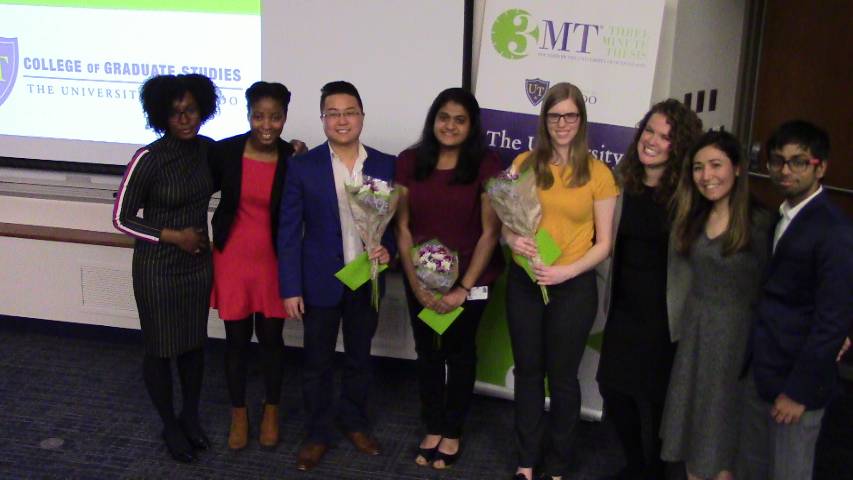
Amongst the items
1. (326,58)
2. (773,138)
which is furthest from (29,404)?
(773,138)

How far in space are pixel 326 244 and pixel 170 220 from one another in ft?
1.93

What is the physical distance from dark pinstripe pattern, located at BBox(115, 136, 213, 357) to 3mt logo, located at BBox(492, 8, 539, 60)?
1.31 metres

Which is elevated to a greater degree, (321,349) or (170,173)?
(170,173)

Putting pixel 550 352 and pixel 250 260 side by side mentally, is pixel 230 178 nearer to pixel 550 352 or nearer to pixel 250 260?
pixel 250 260

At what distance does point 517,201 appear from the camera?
2568 millimetres

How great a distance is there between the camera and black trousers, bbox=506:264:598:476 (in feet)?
8.94

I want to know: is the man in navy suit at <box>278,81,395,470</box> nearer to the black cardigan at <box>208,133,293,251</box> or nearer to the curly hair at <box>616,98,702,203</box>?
the black cardigan at <box>208,133,293,251</box>

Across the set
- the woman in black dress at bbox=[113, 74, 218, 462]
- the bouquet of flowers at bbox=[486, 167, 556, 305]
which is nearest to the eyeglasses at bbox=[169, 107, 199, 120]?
the woman in black dress at bbox=[113, 74, 218, 462]

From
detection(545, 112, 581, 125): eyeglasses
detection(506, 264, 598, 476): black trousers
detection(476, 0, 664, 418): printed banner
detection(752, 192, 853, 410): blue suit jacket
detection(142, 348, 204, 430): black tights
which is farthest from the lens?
detection(476, 0, 664, 418): printed banner

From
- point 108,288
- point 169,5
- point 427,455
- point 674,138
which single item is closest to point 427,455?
point 427,455

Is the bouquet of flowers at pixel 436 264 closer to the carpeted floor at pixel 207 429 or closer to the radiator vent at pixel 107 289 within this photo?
the carpeted floor at pixel 207 429

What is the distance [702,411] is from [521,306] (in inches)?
26.9

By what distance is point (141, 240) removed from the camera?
9.57ft

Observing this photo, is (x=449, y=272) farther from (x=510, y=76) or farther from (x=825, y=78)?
(x=825, y=78)
